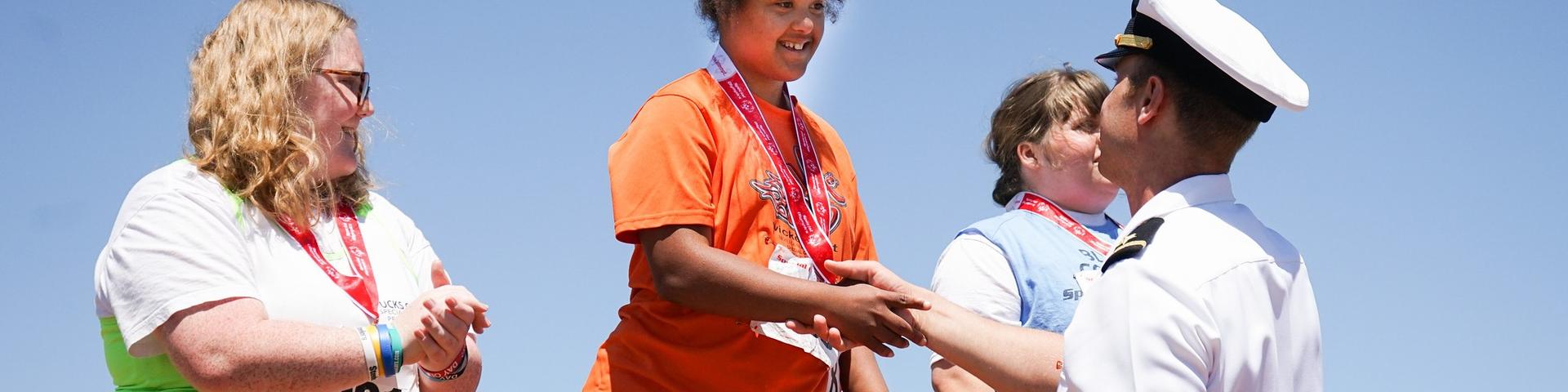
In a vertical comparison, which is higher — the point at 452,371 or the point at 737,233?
the point at 737,233

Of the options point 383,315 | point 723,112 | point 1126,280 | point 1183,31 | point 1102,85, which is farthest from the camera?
point 1102,85

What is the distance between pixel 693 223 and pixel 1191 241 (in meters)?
1.40

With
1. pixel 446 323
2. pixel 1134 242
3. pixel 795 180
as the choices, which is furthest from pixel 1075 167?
pixel 446 323

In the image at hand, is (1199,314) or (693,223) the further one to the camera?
(693,223)

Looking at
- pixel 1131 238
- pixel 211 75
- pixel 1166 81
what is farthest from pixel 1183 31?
pixel 211 75

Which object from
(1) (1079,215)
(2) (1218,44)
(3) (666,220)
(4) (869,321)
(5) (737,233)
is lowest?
(1) (1079,215)

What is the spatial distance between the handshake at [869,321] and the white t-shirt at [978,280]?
700 millimetres

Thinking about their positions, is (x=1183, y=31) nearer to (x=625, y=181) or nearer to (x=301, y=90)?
(x=625, y=181)

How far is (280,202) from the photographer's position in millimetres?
3648

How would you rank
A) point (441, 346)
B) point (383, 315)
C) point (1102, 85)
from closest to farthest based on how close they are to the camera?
point (441, 346), point (383, 315), point (1102, 85)

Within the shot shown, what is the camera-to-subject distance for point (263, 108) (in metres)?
3.71

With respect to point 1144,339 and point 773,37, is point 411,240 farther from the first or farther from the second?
point 1144,339

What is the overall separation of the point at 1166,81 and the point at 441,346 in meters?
1.83

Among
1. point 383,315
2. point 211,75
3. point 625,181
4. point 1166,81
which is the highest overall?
point 1166,81
